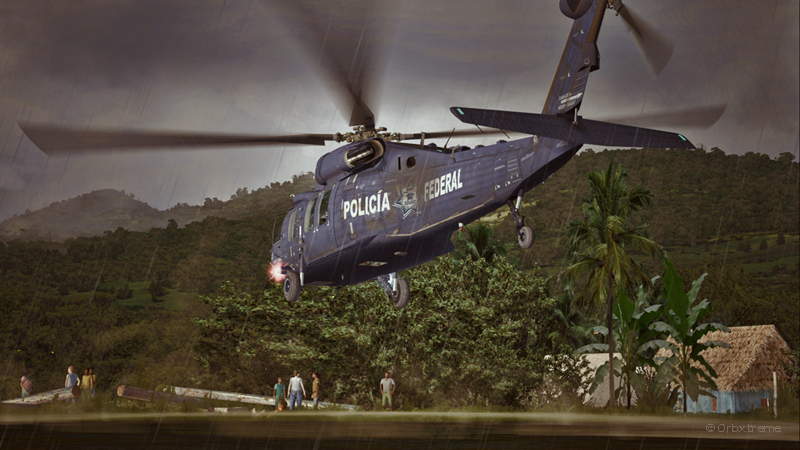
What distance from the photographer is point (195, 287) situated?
84.6 m

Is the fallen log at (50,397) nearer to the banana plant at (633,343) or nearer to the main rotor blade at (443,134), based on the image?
the main rotor blade at (443,134)

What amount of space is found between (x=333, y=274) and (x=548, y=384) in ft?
56.0

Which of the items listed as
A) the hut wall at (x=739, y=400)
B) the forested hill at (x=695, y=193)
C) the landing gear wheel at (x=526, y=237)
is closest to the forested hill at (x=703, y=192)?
the forested hill at (x=695, y=193)

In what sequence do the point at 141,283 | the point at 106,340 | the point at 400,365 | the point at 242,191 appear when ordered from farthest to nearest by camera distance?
the point at 242,191 → the point at 141,283 → the point at 106,340 → the point at 400,365

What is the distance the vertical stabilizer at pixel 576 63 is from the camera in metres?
13.1

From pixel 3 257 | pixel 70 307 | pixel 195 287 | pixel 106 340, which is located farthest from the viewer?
pixel 3 257

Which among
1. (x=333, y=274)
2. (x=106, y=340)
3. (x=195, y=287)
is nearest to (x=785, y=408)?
(x=333, y=274)

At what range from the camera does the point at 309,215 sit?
1836 centimetres

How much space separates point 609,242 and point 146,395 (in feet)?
68.5

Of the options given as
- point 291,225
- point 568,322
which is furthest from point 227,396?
point 568,322

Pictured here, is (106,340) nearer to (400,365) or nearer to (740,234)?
(400,365)

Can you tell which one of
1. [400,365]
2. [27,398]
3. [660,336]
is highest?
[660,336]

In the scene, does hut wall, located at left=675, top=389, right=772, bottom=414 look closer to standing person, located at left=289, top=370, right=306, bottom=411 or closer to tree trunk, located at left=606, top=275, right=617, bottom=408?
tree trunk, located at left=606, top=275, right=617, bottom=408

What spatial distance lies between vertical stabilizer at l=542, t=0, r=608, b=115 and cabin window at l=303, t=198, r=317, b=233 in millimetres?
7098
